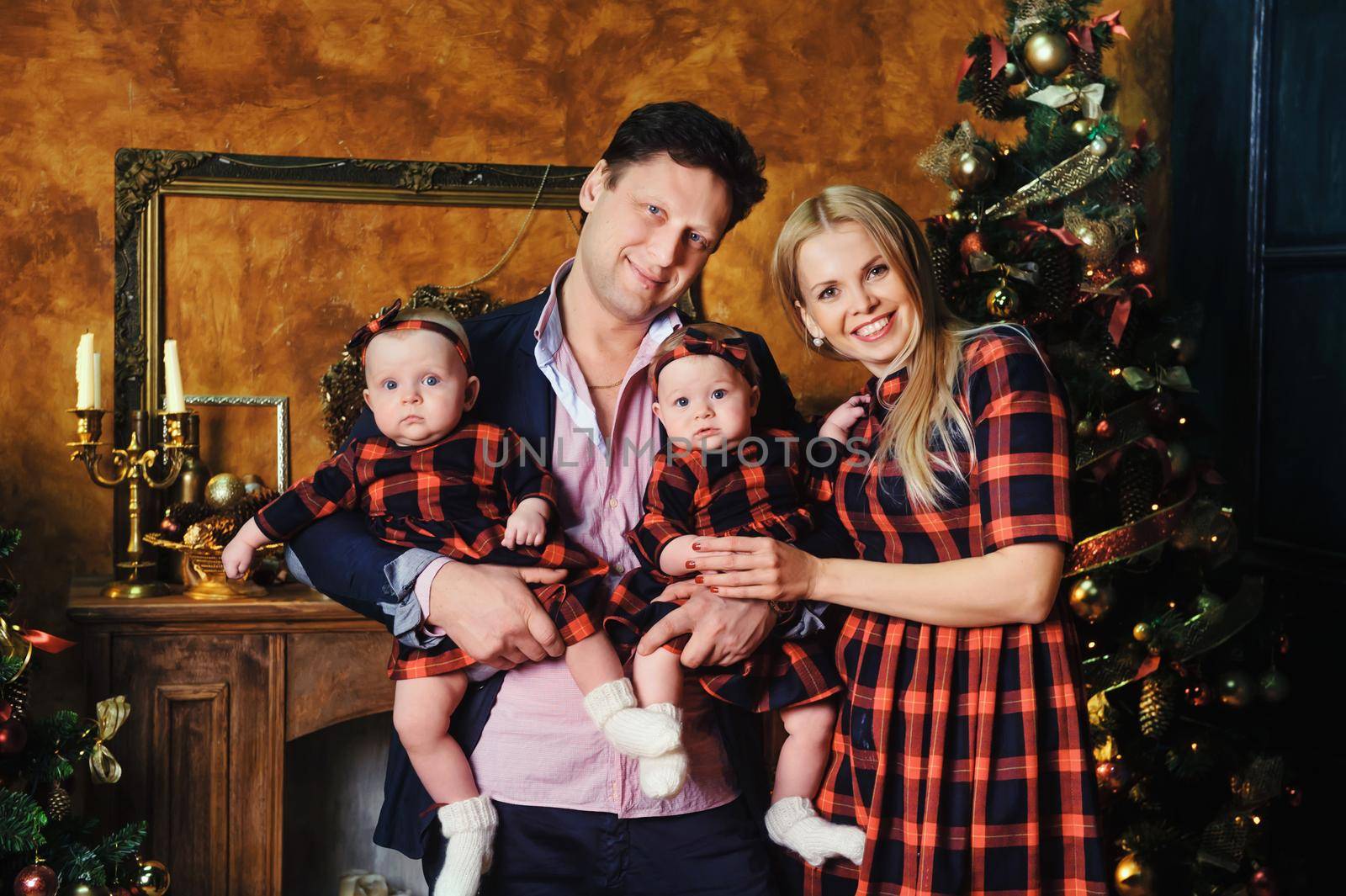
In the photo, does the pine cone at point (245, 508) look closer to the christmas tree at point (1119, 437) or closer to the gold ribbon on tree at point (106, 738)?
the gold ribbon on tree at point (106, 738)

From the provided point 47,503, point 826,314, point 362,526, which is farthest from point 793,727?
point 47,503

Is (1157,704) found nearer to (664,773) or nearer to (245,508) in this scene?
(664,773)

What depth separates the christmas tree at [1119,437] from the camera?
2.74 m

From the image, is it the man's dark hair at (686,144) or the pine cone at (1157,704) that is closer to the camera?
the man's dark hair at (686,144)

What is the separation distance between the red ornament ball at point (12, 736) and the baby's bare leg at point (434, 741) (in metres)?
0.98

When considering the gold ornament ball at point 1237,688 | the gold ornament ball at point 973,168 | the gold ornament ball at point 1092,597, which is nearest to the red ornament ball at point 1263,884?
the gold ornament ball at point 1237,688

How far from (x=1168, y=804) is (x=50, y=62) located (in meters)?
3.52

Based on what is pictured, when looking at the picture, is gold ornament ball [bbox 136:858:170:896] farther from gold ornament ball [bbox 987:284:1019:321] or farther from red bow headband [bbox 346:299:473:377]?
gold ornament ball [bbox 987:284:1019:321]

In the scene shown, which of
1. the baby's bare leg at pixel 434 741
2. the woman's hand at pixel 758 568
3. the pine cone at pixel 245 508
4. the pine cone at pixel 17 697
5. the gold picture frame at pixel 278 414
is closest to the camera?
the woman's hand at pixel 758 568

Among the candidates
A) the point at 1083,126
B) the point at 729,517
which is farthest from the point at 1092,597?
the point at 729,517

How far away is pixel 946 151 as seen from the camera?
2.85 meters

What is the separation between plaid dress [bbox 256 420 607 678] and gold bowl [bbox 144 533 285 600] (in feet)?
3.56

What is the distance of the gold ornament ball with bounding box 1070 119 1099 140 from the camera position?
2736 millimetres

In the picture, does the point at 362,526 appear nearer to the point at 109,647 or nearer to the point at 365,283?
the point at 109,647
